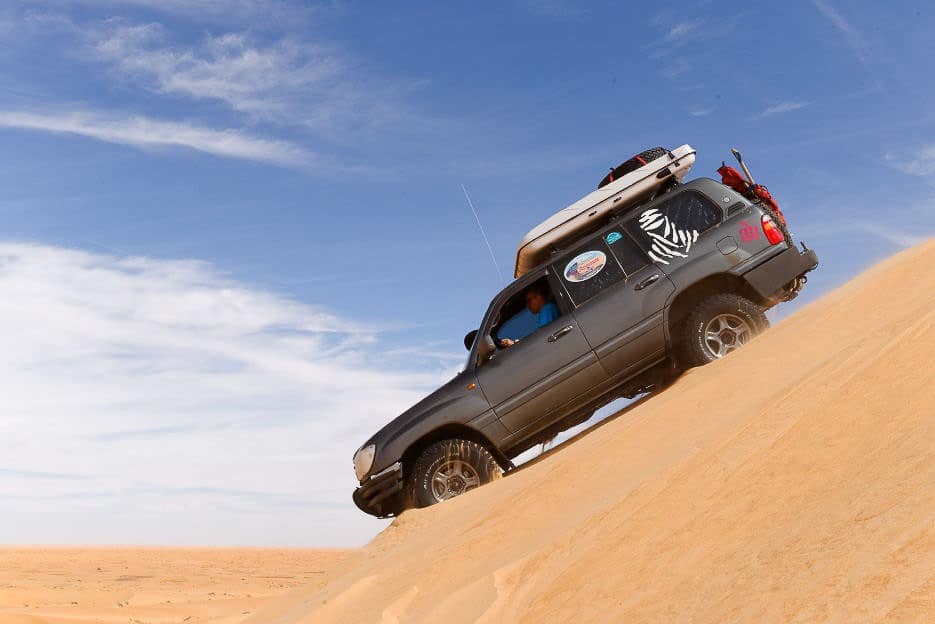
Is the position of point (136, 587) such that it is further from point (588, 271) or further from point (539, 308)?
point (588, 271)

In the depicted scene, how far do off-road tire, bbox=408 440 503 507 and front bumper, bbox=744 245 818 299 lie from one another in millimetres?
2895

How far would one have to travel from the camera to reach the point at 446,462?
7.99m

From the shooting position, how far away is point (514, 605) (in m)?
4.30

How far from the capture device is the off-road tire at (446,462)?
25.9 ft

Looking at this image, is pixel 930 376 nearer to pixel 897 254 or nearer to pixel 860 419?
pixel 860 419

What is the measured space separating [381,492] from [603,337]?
8.07ft

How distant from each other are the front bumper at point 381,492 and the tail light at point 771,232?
3.98m

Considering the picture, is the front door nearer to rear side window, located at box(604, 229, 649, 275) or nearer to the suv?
the suv

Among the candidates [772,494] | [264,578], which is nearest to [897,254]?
[772,494]

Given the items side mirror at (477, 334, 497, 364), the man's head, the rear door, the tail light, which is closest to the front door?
the rear door

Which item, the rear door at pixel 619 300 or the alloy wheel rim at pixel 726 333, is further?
the rear door at pixel 619 300

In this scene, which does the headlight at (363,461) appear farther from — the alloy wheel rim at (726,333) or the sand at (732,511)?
the alloy wheel rim at (726,333)

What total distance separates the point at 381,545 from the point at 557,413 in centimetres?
202

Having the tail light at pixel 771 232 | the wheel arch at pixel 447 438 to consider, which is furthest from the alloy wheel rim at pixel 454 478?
the tail light at pixel 771 232
